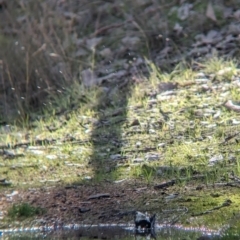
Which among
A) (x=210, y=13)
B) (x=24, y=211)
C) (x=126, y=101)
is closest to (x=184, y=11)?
(x=210, y=13)

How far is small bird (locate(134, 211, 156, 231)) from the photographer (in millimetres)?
5062

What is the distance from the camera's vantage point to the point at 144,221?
5.11 metres

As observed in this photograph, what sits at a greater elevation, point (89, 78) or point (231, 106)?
point (89, 78)

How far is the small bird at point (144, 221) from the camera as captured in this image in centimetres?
506

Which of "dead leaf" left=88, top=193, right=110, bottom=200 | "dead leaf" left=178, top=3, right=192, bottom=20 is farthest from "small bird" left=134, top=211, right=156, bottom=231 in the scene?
"dead leaf" left=178, top=3, right=192, bottom=20

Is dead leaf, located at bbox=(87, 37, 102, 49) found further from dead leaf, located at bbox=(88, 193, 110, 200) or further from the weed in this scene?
the weed

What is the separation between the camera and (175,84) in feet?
25.3

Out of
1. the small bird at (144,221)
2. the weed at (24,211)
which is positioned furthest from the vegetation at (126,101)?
the small bird at (144,221)

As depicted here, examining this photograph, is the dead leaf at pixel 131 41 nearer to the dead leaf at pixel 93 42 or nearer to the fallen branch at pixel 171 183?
the dead leaf at pixel 93 42

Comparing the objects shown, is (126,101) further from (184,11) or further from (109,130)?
(184,11)

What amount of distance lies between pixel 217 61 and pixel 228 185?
2.63 m

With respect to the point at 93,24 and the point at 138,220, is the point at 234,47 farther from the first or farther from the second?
the point at 138,220

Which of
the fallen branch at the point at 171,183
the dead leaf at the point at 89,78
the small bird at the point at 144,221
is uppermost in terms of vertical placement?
the dead leaf at the point at 89,78

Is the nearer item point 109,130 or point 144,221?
point 144,221
